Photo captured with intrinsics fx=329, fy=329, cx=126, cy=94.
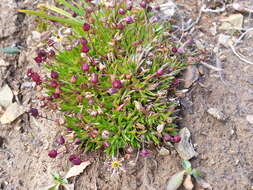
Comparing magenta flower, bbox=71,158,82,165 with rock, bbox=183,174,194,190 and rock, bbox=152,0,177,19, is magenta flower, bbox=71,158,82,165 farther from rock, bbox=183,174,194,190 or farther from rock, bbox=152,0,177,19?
rock, bbox=152,0,177,19

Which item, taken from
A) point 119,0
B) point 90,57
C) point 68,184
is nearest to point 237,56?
point 119,0

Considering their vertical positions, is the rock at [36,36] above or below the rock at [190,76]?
above

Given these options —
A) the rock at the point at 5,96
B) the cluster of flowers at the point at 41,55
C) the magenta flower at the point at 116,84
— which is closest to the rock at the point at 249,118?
the magenta flower at the point at 116,84

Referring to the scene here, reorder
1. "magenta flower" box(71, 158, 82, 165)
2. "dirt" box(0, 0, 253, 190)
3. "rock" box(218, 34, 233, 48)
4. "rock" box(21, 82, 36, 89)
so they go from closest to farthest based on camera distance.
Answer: "magenta flower" box(71, 158, 82, 165) → "dirt" box(0, 0, 253, 190) → "rock" box(21, 82, 36, 89) → "rock" box(218, 34, 233, 48)

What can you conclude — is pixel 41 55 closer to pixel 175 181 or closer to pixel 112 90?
pixel 112 90

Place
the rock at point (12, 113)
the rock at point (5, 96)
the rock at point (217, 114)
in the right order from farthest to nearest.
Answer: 1. the rock at point (5, 96)
2. the rock at point (12, 113)
3. the rock at point (217, 114)

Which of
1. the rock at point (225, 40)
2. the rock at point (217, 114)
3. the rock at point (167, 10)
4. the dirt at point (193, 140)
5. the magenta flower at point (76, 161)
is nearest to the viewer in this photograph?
the magenta flower at point (76, 161)

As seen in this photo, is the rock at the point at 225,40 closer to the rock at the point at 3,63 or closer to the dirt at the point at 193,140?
the dirt at the point at 193,140

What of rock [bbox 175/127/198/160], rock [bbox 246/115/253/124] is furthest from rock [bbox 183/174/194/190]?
rock [bbox 246/115/253/124]
